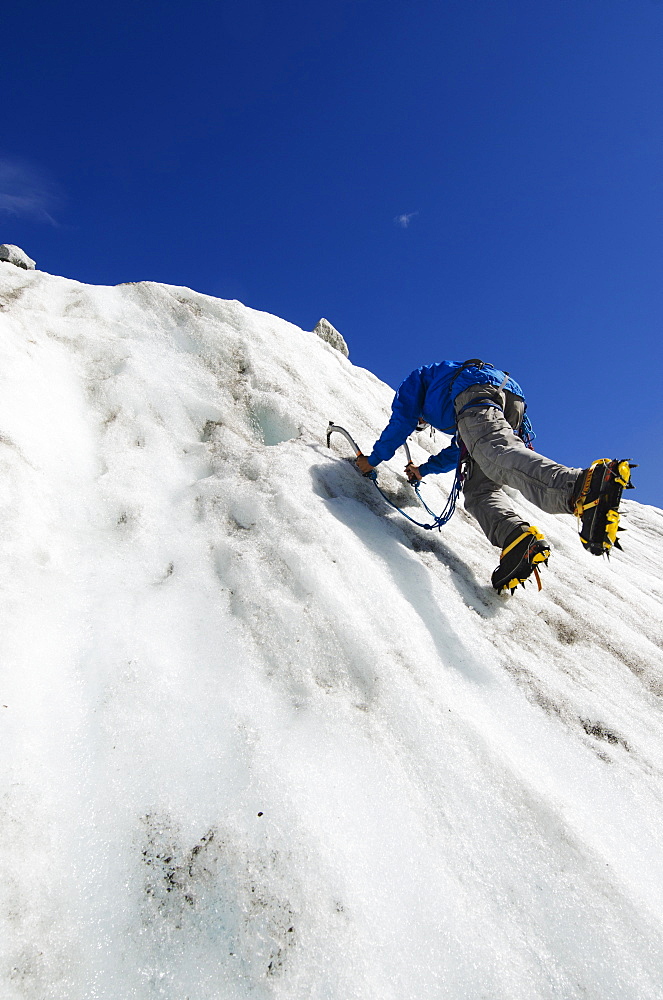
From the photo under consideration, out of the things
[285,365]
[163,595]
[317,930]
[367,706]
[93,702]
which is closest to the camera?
[317,930]

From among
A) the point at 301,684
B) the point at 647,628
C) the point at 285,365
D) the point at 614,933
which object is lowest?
the point at 301,684

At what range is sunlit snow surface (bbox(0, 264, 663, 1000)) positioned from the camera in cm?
201

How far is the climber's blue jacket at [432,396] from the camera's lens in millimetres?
5109

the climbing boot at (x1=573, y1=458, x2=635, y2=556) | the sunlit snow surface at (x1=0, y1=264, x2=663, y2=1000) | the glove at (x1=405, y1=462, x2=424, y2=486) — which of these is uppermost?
the climbing boot at (x1=573, y1=458, x2=635, y2=556)

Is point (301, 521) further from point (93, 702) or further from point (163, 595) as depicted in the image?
point (93, 702)

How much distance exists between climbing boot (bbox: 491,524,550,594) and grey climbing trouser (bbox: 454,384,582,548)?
37 centimetres

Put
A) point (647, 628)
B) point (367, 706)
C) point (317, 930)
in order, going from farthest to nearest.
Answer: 1. point (647, 628)
2. point (367, 706)
3. point (317, 930)

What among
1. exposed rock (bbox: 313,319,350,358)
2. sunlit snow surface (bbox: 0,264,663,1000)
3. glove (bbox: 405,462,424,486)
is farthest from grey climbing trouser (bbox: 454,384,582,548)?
exposed rock (bbox: 313,319,350,358)

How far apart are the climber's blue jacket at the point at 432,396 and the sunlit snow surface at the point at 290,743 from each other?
2.04ft

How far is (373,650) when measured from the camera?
11.0 ft

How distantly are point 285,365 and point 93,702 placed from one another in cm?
594

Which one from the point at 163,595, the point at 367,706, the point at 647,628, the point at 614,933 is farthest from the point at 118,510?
the point at 647,628

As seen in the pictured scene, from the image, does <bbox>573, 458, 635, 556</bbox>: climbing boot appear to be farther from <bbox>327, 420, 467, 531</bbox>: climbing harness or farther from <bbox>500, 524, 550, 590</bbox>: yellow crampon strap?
<bbox>327, 420, 467, 531</bbox>: climbing harness

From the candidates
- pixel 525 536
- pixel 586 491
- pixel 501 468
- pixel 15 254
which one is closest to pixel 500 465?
pixel 501 468
